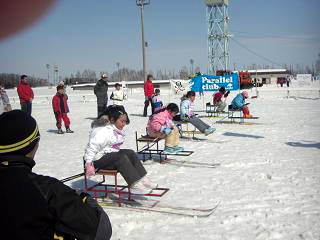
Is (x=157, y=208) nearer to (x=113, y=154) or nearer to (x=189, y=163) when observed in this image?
(x=113, y=154)

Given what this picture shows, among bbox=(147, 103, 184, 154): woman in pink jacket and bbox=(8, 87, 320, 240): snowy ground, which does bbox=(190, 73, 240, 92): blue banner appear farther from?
bbox=(147, 103, 184, 154): woman in pink jacket

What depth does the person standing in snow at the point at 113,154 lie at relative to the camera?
430 cm

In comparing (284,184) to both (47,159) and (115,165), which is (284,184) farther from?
(47,159)

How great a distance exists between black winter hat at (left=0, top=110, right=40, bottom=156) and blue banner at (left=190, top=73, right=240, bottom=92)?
13350 mm

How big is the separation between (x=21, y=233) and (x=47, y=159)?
6.62 metres

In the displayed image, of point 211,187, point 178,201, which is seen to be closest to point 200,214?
point 178,201

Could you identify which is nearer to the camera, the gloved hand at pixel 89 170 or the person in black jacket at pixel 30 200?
the person in black jacket at pixel 30 200

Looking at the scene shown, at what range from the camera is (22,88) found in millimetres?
11562

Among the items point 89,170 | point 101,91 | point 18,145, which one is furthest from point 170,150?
point 101,91

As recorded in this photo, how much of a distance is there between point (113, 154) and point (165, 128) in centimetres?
223

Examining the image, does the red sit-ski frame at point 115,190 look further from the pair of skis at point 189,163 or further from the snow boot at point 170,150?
the snow boot at point 170,150

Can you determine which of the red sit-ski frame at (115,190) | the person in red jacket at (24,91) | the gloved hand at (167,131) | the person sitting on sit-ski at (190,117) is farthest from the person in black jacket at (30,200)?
the person in red jacket at (24,91)

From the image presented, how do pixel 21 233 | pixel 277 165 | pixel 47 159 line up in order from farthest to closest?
1. pixel 47 159
2. pixel 277 165
3. pixel 21 233

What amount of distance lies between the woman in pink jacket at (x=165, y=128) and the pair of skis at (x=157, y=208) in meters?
2.09
